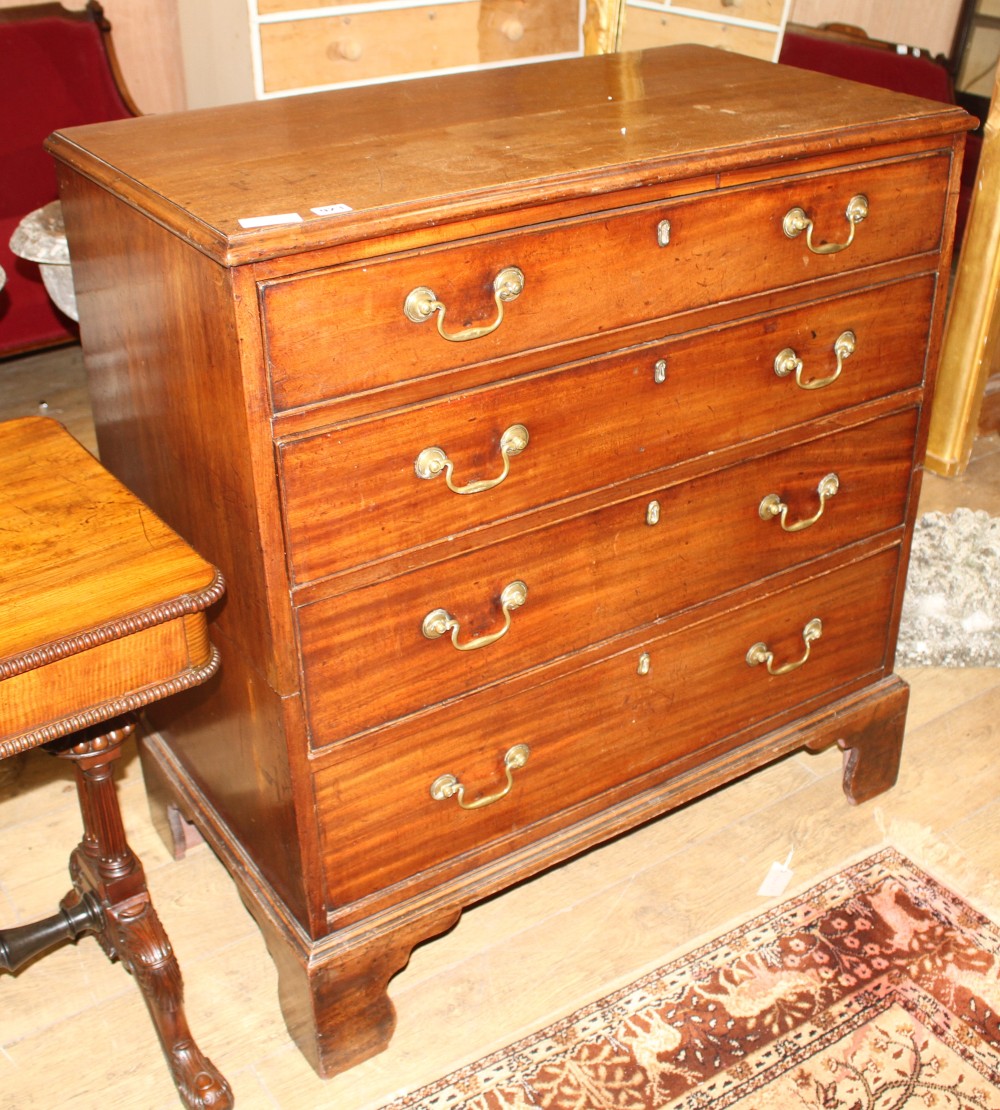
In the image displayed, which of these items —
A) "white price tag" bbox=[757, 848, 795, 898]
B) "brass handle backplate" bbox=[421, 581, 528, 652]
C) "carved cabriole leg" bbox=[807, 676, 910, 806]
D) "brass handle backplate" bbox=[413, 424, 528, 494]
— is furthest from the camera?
"carved cabriole leg" bbox=[807, 676, 910, 806]

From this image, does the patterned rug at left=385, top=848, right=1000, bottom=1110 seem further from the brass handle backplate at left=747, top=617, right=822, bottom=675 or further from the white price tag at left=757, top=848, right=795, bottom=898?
the brass handle backplate at left=747, top=617, right=822, bottom=675

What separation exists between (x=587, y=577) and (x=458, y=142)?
0.67 metres

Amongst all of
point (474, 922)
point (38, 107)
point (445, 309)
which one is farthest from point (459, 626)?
point (38, 107)

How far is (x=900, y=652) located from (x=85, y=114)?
358cm

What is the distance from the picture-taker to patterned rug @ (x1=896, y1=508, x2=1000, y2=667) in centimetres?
304

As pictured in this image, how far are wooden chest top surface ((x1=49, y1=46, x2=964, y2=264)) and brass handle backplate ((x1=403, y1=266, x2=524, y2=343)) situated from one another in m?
0.09

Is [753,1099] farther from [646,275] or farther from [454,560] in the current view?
[646,275]

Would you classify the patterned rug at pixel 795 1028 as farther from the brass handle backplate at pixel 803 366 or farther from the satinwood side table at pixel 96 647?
the brass handle backplate at pixel 803 366

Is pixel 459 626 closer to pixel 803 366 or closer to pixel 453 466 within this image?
pixel 453 466

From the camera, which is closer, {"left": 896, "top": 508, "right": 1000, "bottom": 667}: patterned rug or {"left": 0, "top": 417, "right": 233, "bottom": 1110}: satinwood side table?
{"left": 0, "top": 417, "right": 233, "bottom": 1110}: satinwood side table

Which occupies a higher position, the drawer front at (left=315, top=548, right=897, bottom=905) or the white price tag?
A: the drawer front at (left=315, top=548, right=897, bottom=905)

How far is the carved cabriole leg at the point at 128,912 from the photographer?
5.74 ft

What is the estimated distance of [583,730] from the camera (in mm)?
2088

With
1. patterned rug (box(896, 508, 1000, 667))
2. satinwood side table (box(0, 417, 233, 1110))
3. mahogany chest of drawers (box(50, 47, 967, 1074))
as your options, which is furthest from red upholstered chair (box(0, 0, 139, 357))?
patterned rug (box(896, 508, 1000, 667))
